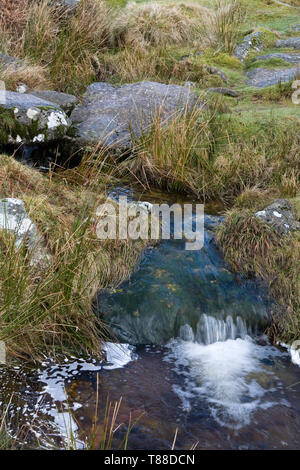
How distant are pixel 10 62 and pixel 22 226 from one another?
3850 millimetres

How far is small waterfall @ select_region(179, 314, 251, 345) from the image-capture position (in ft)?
13.0

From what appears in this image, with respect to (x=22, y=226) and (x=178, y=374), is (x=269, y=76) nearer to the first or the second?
(x=22, y=226)

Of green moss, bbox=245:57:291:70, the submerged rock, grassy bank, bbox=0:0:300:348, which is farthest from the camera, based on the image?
green moss, bbox=245:57:291:70

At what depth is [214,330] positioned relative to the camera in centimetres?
401

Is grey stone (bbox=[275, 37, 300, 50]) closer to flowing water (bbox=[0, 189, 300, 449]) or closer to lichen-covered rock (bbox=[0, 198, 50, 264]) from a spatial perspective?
flowing water (bbox=[0, 189, 300, 449])

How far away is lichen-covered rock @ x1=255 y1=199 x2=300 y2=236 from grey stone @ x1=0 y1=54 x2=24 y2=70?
154 inches

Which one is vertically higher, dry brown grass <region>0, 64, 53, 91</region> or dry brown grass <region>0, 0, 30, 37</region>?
dry brown grass <region>0, 0, 30, 37</region>

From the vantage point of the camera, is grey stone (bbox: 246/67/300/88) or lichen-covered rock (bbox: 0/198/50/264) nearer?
lichen-covered rock (bbox: 0/198/50/264)

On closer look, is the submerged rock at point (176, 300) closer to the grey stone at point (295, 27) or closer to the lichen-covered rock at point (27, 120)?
the lichen-covered rock at point (27, 120)

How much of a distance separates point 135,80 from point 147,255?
425cm

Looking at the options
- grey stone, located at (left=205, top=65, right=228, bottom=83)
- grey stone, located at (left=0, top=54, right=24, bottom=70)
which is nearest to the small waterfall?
grey stone, located at (left=0, top=54, right=24, bottom=70)

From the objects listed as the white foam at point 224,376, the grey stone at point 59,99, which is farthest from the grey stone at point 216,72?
the white foam at point 224,376

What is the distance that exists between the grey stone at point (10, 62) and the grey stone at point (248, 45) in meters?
4.43

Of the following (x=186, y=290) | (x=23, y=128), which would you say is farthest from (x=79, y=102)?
(x=186, y=290)
